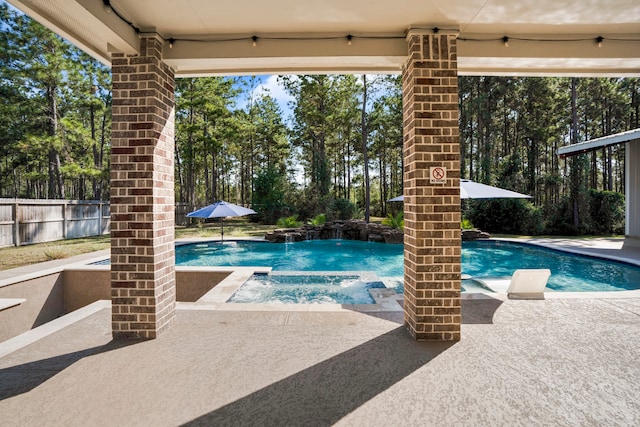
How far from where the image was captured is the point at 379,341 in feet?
10.3

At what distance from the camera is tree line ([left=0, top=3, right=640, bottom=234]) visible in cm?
1459

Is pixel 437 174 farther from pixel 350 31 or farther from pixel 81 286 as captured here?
pixel 81 286

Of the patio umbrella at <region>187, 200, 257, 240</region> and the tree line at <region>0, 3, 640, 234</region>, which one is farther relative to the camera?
the tree line at <region>0, 3, 640, 234</region>

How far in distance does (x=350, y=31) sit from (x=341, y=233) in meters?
12.6

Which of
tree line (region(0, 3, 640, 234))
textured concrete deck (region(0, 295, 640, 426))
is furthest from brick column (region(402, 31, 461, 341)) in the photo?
tree line (region(0, 3, 640, 234))

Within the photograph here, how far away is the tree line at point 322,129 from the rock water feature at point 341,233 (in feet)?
13.0

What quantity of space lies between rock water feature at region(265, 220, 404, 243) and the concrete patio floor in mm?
9561

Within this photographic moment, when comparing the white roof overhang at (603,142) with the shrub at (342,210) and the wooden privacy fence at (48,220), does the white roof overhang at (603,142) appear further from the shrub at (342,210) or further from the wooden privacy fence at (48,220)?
Answer: the wooden privacy fence at (48,220)

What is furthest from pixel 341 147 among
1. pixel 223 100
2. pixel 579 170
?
pixel 579 170

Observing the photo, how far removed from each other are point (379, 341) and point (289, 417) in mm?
1350

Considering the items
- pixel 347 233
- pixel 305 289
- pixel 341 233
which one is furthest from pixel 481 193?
pixel 341 233

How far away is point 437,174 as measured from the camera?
10.3ft

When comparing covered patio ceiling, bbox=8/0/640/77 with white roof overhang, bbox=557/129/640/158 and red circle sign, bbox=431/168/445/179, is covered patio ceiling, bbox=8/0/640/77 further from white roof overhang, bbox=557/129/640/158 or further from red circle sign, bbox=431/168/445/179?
white roof overhang, bbox=557/129/640/158

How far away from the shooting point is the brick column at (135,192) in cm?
320
